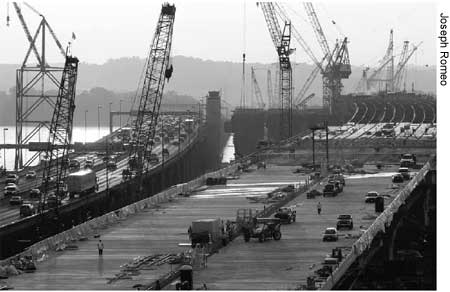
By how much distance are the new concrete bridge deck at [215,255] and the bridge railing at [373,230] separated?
1.40 feet

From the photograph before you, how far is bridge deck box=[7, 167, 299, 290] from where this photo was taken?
2895cm

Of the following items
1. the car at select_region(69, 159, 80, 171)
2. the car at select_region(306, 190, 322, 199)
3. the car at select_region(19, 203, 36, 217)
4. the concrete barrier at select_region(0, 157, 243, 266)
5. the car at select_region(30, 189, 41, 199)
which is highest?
the car at select_region(69, 159, 80, 171)

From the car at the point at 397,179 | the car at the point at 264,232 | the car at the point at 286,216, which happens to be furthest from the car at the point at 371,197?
the car at the point at 264,232

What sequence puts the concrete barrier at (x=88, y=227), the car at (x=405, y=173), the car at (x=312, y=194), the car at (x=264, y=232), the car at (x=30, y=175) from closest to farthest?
the concrete barrier at (x=88, y=227) < the car at (x=264, y=232) < the car at (x=312, y=194) < the car at (x=405, y=173) < the car at (x=30, y=175)

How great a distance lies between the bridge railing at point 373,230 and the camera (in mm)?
28884

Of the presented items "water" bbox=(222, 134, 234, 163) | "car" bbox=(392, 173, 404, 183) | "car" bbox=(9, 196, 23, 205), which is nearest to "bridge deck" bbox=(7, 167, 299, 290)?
"car" bbox=(392, 173, 404, 183)

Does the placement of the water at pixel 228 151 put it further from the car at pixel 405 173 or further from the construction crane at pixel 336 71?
the car at pixel 405 173

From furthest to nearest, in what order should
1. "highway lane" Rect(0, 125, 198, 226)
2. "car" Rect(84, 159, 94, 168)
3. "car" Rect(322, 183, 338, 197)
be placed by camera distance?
1. "car" Rect(84, 159, 94, 168)
2. "highway lane" Rect(0, 125, 198, 226)
3. "car" Rect(322, 183, 338, 197)

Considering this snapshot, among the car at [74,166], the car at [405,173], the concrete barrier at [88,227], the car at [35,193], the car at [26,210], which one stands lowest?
the car at [26,210]

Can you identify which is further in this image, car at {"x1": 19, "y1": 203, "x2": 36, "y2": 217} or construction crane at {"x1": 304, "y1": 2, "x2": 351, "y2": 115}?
construction crane at {"x1": 304, "y1": 2, "x2": 351, "y2": 115}

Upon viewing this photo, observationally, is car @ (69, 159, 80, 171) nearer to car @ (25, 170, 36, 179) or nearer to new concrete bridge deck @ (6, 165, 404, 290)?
car @ (25, 170, 36, 179)

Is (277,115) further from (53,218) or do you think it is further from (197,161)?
(53,218)

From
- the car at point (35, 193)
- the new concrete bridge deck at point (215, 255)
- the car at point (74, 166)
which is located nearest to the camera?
the new concrete bridge deck at point (215, 255)

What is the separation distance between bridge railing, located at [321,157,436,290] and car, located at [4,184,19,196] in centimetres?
1959
